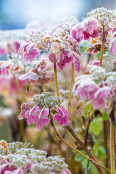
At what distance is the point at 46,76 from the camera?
0.55 meters

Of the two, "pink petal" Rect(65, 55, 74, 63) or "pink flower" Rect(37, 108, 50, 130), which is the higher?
"pink petal" Rect(65, 55, 74, 63)

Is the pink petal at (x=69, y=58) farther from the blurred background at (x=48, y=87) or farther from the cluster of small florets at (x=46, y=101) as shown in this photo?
the blurred background at (x=48, y=87)

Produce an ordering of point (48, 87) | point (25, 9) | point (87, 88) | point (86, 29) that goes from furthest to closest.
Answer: point (25, 9) < point (48, 87) < point (86, 29) < point (87, 88)

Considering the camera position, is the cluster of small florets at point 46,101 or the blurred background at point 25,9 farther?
the blurred background at point 25,9

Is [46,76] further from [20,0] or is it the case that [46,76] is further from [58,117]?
[20,0]

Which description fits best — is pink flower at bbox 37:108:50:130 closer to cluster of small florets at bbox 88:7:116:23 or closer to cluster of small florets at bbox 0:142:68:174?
cluster of small florets at bbox 0:142:68:174

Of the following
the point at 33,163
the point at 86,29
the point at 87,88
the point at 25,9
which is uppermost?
the point at 25,9

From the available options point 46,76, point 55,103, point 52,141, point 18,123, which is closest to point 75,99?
point 46,76

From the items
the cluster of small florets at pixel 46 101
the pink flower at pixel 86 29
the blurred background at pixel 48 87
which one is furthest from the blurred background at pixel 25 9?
the cluster of small florets at pixel 46 101

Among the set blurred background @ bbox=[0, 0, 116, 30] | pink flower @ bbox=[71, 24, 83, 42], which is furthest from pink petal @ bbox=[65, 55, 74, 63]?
blurred background @ bbox=[0, 0, 116, 30]

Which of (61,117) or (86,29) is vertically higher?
(86,29)

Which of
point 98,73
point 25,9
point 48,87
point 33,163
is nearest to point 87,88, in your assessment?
point 98,73

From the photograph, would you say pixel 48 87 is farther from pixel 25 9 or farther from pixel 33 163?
pixel 25 9

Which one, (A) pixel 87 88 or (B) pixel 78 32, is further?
(B) pixel 78 32
